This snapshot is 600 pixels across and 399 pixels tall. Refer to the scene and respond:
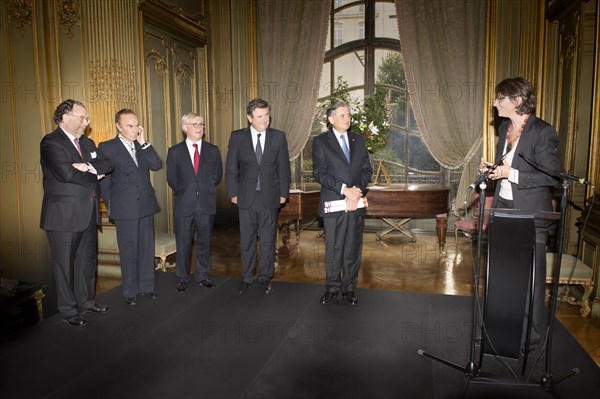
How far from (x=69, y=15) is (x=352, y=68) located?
4.45m

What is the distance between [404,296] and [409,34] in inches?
186

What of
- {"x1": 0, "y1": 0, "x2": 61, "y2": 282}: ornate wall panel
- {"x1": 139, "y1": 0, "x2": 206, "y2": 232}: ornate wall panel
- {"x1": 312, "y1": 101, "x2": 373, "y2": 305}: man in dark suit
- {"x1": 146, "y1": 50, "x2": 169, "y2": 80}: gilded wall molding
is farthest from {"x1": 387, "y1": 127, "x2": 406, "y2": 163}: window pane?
{"x1": 0, "y1": 0, "x2": 61, "y2": 282}: ornate wall panel

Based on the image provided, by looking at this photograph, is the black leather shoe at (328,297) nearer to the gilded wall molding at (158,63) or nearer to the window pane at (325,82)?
the gilded wall molding at (158,63)

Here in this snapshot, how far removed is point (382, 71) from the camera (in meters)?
7.72

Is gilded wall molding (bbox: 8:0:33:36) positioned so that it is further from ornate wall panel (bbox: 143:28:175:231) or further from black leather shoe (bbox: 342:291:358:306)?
black leather shoe (bbox: 342:291:358:306)

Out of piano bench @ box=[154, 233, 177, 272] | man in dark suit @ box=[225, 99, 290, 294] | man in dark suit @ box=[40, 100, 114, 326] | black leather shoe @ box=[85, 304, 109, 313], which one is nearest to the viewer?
man in dark suit @ box=[40, 100, 114, 326]

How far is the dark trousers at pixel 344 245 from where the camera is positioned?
379cm

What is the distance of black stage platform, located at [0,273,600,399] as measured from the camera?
8.34ft

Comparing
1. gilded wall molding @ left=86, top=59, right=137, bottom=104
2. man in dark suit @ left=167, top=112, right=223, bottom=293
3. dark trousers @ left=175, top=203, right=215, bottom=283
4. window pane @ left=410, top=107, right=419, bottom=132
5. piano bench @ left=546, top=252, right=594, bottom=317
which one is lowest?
piano bench @ left=546, top=252, right=594, bottom=317

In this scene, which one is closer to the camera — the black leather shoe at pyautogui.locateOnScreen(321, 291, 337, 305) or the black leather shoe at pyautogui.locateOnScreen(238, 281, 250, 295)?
the black leather shoe at pyautogui.locateOnScreen(321, 291, 337, 305)

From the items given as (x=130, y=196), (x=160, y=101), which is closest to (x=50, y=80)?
(x=160, y=101)

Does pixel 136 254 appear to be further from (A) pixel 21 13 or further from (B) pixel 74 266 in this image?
(A) pixel 21 13

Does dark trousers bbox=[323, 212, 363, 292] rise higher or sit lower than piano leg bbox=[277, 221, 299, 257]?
higher

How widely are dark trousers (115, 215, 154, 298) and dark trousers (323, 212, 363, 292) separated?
1537mm
